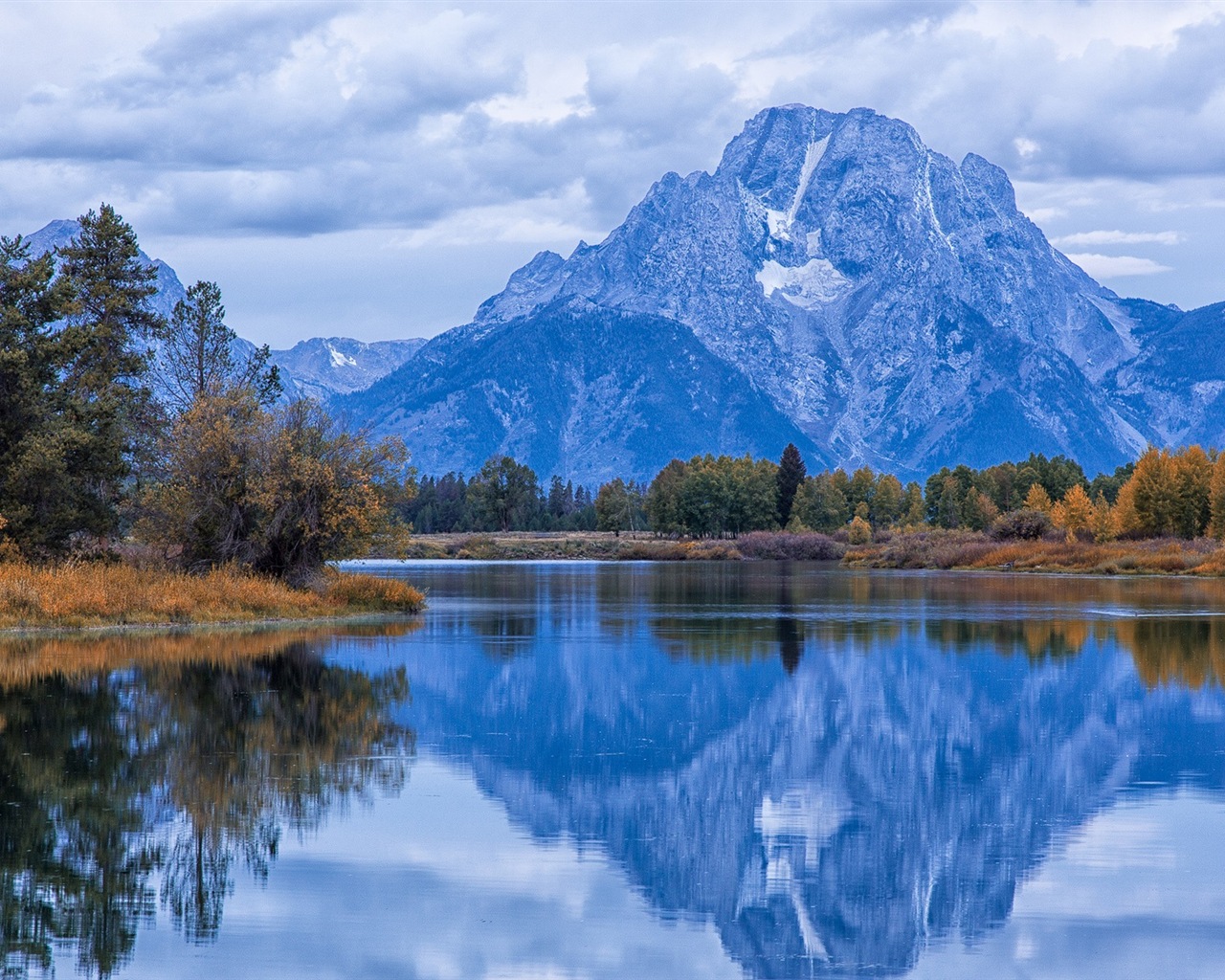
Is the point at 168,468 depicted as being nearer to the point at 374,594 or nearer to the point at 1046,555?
the point at 374,594

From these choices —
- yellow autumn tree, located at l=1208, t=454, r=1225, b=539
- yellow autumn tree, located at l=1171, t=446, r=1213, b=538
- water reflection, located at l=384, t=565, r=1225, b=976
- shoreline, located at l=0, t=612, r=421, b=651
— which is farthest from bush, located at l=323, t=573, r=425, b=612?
yellow autumn tree, located at l=1171, t=446, r=1213, b=538

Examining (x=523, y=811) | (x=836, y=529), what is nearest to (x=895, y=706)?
(x=523, y=811)

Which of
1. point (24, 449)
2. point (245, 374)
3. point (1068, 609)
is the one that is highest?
point (245, 374)

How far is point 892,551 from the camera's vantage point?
120m

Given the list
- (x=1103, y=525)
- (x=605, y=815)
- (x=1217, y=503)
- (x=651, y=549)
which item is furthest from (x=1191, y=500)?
(x=605, y=815)

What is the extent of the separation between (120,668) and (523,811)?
48.5 feet

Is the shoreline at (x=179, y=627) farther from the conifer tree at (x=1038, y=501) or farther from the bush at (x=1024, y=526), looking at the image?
the conifer tree at (x=1038, y=501)

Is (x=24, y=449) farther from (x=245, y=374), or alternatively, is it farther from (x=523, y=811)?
(x=523, y=811)

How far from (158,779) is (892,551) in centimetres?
10672

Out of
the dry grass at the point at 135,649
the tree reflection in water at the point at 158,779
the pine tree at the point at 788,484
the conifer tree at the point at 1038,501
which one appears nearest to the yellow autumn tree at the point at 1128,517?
the conifer tree at the point at 1038,501

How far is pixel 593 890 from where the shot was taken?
494 inches

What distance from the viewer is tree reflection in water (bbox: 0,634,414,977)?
1180 centimetres

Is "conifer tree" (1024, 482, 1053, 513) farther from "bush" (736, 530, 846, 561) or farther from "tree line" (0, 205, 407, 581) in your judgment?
"tree line" (0, 205, 407, 581)

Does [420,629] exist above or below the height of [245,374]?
below
